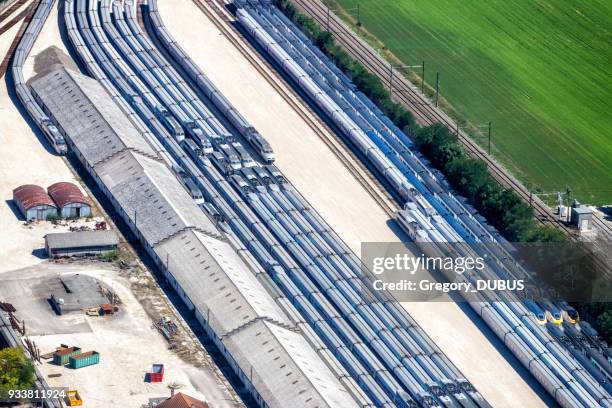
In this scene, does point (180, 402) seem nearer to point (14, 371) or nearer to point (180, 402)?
point (180, 402)

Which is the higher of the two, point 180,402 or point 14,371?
point 14,371

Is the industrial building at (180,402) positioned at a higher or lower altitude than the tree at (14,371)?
lower

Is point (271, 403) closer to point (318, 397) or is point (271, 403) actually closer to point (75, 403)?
point (318, 397)

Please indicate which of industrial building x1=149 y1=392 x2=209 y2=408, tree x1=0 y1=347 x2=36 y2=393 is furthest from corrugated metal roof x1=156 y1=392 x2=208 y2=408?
tree x1=0 y1=347 x2=36 y2=393

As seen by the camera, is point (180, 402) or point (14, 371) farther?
point (14, 371)

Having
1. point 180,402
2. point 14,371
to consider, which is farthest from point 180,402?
point 14,371

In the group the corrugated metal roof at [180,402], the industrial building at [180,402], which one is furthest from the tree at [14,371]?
the corrugated metal roof at [180,402]

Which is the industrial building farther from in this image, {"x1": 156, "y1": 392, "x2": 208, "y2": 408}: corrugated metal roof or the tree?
the tree

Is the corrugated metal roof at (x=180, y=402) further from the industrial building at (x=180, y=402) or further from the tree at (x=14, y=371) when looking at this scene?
the tree at (x=14, y=371)
